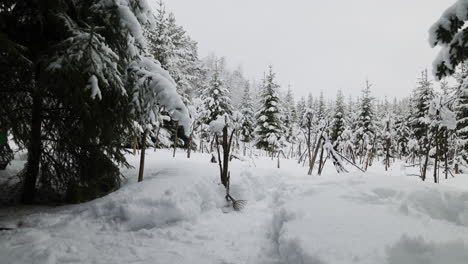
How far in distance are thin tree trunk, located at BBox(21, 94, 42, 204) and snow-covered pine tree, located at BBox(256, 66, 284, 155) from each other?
69.8 ft

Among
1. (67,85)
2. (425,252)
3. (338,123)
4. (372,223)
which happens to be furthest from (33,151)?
(338,123)

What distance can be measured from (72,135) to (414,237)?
247 inches

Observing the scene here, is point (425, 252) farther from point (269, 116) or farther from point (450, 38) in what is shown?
point (269, 116)

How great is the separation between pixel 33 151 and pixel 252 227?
16.1ft

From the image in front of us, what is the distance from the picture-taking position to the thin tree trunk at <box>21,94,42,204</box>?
16.5ft

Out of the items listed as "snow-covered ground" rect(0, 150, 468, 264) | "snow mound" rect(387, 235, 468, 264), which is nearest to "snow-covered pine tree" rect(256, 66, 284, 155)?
"snow-covered ground" rect(0, 150, 468, 264)

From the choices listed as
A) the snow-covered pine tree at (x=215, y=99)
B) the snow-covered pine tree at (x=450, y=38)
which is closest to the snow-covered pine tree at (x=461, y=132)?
the snow-covered pine tree at (x=215, y=99)

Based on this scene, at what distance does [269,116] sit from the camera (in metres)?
26.0

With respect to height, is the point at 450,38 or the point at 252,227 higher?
the point at 450,38

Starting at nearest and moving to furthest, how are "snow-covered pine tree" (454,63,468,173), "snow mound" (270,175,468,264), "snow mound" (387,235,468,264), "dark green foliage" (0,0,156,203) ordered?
"snow mound" (387,235,468,264)
"snow mound" (270,175,468,264)
"dark green foliage" (0,0,156,203)
"snow-covered pine tree" (454,63,468,173)

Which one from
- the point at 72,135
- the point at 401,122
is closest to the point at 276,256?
the point at 72,135

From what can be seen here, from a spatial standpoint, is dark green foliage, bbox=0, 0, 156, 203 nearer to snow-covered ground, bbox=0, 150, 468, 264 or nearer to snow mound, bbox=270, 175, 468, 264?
snow-covered ground, bbox=0, 150, 468, 264

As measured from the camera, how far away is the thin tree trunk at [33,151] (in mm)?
5027

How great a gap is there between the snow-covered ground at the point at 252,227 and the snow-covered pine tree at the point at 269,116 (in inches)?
762
